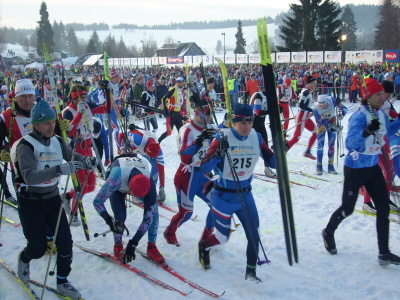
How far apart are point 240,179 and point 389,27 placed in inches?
2141

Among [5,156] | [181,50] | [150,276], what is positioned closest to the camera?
[150,276]

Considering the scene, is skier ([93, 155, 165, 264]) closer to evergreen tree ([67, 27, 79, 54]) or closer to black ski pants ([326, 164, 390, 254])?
black ski pants ([326, 164, 390, 254])

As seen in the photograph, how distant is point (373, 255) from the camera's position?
4.45m

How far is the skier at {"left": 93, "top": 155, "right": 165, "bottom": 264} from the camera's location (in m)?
3.91

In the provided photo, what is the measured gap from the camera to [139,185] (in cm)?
381

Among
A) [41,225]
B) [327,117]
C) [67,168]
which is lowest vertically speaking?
[41,225]

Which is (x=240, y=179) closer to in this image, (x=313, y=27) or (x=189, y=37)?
(x=313, y=27)

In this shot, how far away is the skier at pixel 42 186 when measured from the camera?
10.9 ft

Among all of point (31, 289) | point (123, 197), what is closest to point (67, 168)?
point (123, 197)

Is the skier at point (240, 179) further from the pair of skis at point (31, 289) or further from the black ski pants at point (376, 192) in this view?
the pair of skis at point (31, 289)

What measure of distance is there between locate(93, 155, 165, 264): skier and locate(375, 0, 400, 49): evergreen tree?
52.8 meters

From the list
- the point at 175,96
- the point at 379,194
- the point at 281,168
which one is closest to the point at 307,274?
the point at 379,194

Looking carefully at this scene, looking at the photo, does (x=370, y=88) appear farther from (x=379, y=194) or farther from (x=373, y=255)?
(x=373, y=255)

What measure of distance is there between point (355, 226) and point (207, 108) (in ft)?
8.99
